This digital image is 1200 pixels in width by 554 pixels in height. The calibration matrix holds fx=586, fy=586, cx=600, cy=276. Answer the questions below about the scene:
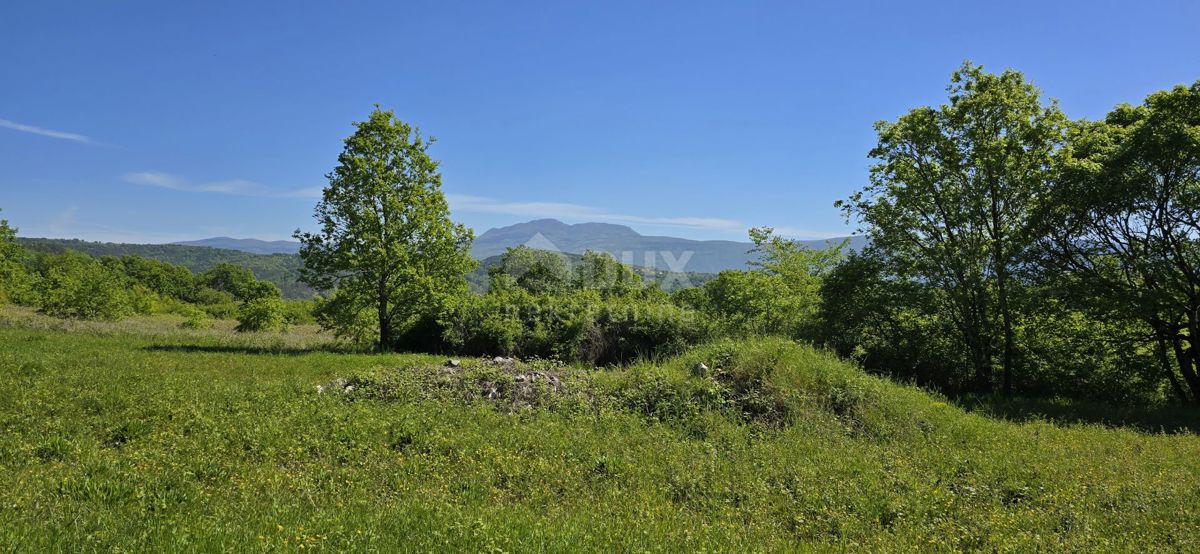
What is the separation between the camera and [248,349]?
1953cm

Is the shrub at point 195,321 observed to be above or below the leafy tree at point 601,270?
below

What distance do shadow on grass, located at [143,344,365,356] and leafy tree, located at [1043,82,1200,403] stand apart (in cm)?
2230

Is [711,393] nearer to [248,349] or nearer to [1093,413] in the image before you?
[1093,413]

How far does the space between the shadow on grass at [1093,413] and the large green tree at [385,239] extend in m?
17.2

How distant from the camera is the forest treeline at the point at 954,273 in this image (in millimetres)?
15578

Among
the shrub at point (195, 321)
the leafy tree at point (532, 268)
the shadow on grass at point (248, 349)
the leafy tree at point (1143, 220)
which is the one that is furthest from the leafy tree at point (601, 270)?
the leafy tree at point (1143, 220)

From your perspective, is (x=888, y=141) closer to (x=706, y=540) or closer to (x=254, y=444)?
(x=706, y=540)

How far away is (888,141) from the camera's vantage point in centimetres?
2028

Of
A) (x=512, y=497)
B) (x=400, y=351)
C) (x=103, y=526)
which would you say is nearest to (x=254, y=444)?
(x=103, y=526)

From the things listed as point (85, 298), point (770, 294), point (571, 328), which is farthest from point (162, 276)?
point (770, 294)

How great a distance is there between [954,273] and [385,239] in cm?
1958

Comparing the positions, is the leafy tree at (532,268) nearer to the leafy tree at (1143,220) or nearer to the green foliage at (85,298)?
the green foliage at (85,298)

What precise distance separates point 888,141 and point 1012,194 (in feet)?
13.4

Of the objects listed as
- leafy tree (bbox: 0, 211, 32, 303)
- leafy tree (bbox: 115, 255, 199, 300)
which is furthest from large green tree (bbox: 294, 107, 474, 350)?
leafy tree (bbox: 115, 255, 199, 300)
